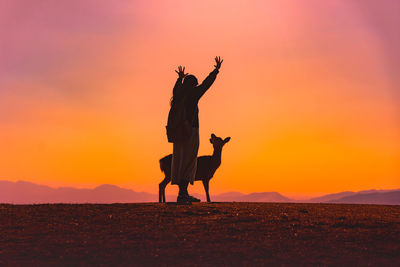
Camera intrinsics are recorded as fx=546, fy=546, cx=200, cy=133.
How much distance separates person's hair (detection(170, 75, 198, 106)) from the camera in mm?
16828

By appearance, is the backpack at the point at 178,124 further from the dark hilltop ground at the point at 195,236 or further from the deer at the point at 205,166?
the deer at the point at 205,166

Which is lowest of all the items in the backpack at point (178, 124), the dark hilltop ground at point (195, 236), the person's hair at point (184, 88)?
the dark hilltop ground at point (195, 236)

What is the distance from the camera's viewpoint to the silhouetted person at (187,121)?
55.5 feet

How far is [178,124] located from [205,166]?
11.7 feet

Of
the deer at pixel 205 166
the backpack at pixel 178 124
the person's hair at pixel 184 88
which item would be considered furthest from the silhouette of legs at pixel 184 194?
the person's hair at pixel 184 88

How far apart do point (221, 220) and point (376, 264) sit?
14.8 ft

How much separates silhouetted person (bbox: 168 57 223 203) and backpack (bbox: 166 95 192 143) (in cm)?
3

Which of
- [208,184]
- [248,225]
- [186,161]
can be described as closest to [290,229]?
[248,225]

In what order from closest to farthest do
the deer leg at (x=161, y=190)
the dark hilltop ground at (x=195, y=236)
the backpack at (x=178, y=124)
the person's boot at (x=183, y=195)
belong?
the dark hilltop ground at (x=195, y=236)
the backpack at (x=178, y=124)
the person's boot at (x=183, y=195)
the deer leg at (x=161, y=190)

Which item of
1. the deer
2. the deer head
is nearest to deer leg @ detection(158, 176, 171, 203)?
the deer

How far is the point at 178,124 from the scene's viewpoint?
55.0 ft

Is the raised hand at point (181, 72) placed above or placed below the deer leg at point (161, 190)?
above

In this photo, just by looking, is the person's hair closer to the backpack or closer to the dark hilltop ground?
the backpack

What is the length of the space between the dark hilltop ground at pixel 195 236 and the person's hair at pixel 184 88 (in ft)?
10.9
